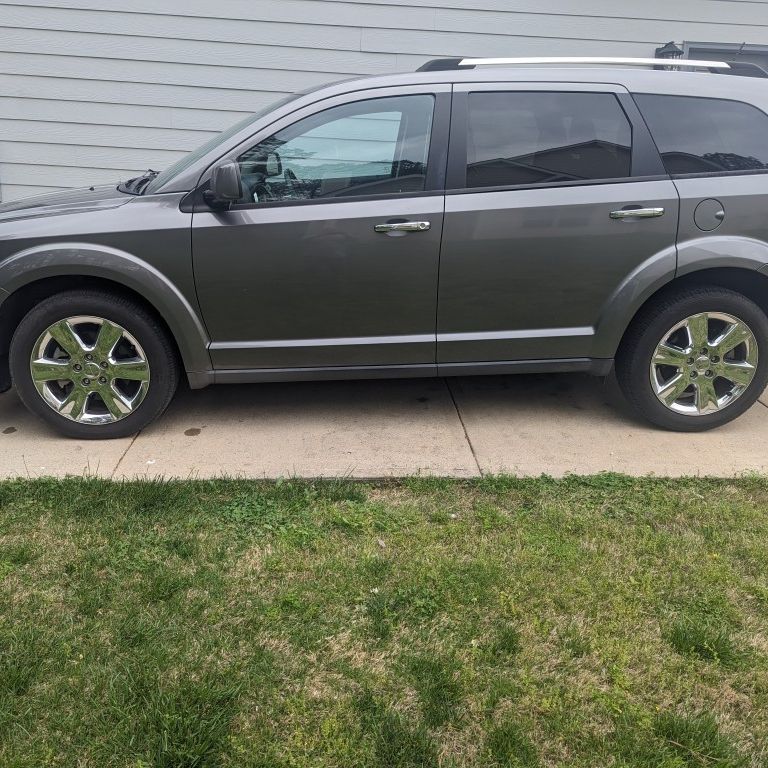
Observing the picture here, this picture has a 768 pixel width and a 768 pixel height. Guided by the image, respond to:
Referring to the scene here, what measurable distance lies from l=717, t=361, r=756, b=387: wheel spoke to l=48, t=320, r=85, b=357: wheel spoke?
11.2 ft

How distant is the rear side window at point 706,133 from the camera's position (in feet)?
11.6

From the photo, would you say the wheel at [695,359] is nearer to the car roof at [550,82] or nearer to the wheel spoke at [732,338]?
the wheel spoke at [732,338]

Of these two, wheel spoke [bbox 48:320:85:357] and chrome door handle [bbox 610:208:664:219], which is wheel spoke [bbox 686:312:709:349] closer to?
chrome door handle [bbox 610:208:664:219]

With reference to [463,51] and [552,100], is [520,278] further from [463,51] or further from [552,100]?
[463,51]

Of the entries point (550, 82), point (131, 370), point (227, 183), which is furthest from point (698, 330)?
point (131, 370)

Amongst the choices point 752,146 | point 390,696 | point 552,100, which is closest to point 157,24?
point 552,100

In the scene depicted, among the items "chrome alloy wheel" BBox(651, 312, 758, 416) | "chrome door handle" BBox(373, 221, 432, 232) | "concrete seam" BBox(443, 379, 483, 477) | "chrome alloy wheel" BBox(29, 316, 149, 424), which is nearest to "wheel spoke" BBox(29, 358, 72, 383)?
"chrome alloy wheel" BBox(29, 316, 149, 424)

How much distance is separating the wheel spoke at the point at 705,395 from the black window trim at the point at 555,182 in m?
1.13

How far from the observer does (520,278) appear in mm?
3531

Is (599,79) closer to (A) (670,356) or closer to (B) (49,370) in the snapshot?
(A) (670,356)

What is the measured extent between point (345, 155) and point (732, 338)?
229 cm

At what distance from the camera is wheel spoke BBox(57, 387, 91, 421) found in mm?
3562

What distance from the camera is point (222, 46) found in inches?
240

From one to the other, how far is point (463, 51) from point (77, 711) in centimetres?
600
